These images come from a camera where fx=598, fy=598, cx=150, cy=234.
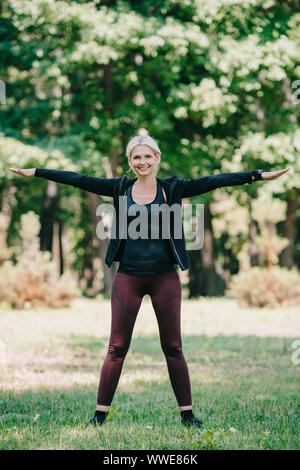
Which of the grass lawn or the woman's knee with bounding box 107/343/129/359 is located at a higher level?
the woman's knee with bounding box 107/343/129/359

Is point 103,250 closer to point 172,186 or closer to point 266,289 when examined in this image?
point 266,289

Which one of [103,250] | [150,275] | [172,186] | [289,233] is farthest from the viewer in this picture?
[289,233]

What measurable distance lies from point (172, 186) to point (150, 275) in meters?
0.73

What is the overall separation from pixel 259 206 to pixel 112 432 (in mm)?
13768

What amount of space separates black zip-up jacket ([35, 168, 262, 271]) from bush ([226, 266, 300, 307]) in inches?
468

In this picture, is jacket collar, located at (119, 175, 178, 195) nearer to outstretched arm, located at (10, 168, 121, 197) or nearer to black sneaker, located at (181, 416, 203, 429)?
outstretched arm, located at (10, 168, 121, 197)

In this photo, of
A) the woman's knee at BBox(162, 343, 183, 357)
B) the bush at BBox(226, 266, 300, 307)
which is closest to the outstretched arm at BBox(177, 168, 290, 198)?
the woman's knee at BBox(162, 343, 183, 357)

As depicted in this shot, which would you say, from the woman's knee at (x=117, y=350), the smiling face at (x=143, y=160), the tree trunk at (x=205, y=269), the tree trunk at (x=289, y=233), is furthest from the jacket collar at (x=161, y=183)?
the tree trunk at (x=289, y=233)

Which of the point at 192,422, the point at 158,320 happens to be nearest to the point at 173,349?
the point at 158,320

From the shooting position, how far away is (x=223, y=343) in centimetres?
988

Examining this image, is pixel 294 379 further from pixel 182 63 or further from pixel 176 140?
pixel 176 140

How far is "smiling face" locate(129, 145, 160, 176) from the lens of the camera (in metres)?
4.66

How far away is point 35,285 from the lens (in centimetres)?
1584

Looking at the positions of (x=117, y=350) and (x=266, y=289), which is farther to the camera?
(x=266, y=289)
